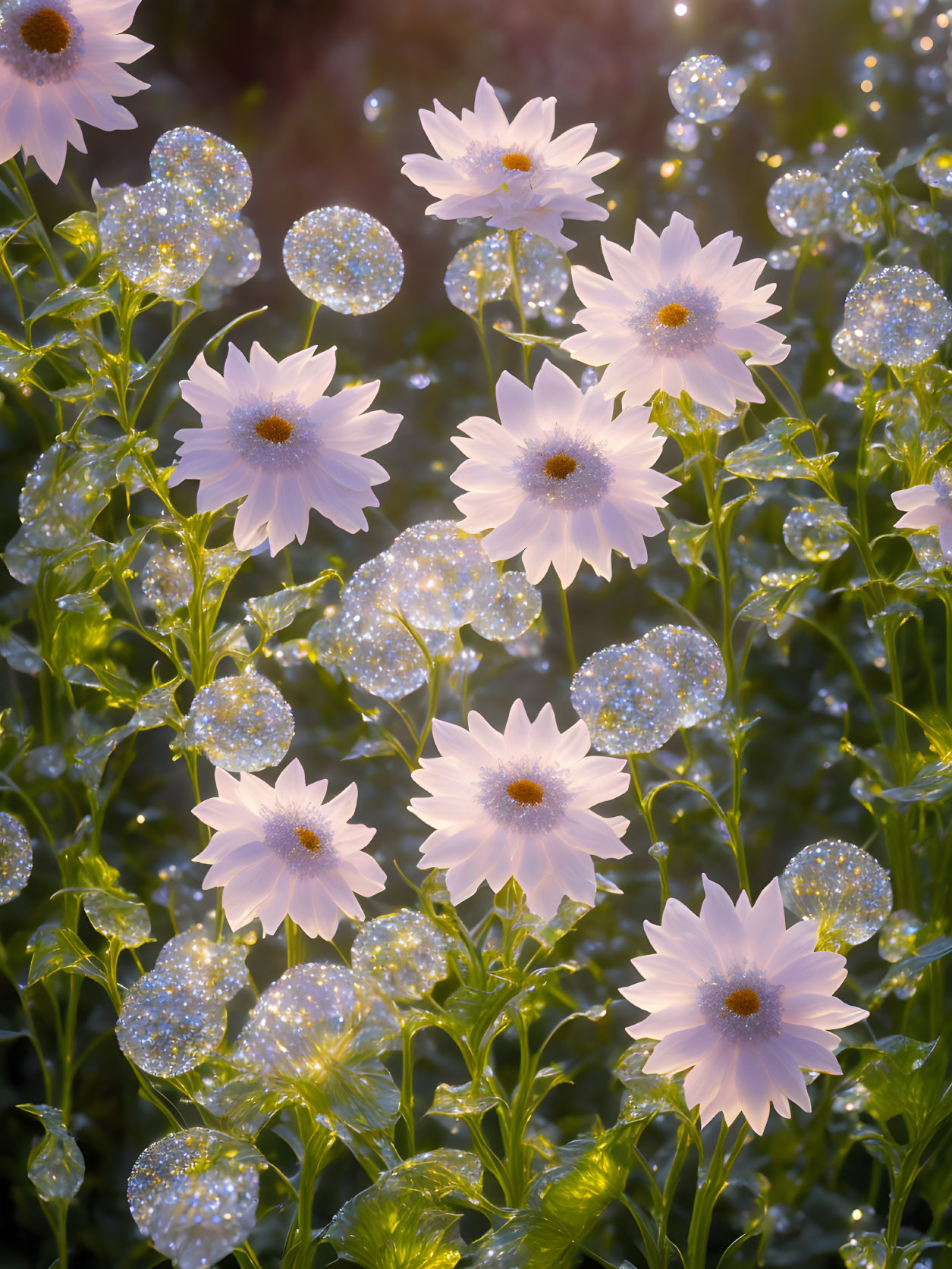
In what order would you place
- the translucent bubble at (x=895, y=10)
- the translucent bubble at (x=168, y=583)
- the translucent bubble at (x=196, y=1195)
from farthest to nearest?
the translucent bubble at (x=895, y=10)
the translucent bubble at (x=168, y=583)
the translucent bubble at (x=196, y=1195)

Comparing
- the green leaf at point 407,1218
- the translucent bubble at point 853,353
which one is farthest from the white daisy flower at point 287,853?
the translucent bubble at point 853,353

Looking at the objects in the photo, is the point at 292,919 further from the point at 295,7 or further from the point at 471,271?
the point at 295,7

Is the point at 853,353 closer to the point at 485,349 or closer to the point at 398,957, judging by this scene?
the point at 485,349

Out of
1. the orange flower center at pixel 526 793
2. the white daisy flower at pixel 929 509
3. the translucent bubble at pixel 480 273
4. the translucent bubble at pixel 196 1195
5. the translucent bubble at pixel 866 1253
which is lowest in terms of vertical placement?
the translucent bubble at pixel 196 1195

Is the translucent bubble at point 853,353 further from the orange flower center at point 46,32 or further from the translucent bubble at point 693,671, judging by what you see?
the orange flower center at point 46,32

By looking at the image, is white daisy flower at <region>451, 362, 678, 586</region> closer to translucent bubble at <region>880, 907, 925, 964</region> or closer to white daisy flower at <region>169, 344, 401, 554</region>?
white daisy flower at <region>169, 344, 401, 554</region>

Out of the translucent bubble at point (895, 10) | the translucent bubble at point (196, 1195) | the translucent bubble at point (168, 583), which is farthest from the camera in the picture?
the translucent bubble at point (895, 10)
